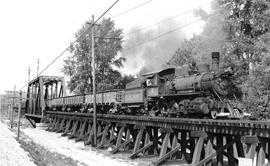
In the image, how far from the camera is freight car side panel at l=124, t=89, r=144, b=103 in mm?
20188

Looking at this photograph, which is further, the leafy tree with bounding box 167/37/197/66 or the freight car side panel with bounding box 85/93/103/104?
the leafy tree with bounding box 167/37/197/66

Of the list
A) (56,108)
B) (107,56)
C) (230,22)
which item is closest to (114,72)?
(107,56)

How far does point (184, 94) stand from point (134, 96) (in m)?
5.18

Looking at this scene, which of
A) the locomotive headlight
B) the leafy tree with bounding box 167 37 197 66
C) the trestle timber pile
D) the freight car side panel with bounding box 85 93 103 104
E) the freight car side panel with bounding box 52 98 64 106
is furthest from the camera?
the leafy tree with bounding box 167 37 197 66

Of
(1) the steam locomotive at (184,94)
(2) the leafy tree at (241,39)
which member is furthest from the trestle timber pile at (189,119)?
(2) the leafy tree at (241,39)

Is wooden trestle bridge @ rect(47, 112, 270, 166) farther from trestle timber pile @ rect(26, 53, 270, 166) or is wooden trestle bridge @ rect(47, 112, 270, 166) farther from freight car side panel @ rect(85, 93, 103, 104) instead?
freight car side panel @ rect(85, 93, 103, 104)

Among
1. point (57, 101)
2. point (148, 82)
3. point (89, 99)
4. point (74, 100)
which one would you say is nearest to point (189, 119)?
point (148, 82)

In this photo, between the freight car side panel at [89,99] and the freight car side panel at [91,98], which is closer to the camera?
the freight car side panel at [91,98]

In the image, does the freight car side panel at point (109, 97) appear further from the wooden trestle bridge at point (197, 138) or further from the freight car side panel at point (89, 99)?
the wooden trestle bridge at point (197, 138)

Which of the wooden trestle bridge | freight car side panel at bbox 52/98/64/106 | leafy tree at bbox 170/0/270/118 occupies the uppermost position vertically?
leafy tree at bbox 170/0/270/118

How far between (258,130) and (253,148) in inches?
24.3

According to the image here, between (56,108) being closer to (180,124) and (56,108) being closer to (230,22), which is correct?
(230,22)

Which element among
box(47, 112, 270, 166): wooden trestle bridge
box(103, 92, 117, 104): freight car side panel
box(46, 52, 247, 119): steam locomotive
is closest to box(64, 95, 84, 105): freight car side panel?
box(47, 112, 270, 166): wooden trestle bridge

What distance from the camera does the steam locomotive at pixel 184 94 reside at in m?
15.5
